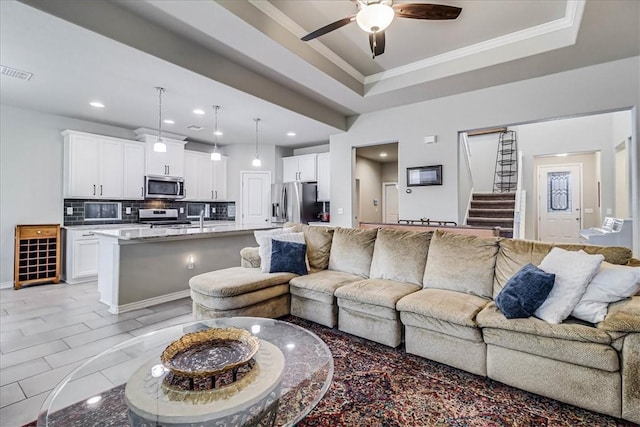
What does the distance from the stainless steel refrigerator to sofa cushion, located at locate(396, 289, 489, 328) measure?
4394 millimetres

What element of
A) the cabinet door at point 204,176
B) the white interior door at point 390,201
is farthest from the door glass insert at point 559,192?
the cabinet door at point 204,176

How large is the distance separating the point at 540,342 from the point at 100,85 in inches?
199

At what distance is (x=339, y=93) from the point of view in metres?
4.54

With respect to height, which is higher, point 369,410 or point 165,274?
point 165,274

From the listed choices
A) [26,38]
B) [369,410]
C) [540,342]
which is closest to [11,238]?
[26,38]

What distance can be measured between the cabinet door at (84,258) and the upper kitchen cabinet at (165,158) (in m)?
1.65

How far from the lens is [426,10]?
2.44 metres

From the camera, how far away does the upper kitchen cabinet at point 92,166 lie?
4.97 m

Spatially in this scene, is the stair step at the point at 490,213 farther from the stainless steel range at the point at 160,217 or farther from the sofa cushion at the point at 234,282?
the stainless steel range at the point at 160,217

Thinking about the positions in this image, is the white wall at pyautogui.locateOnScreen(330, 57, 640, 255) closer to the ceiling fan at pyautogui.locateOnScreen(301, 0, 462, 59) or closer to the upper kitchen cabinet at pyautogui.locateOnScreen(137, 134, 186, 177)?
the ceiling fan at pyautogui.locateOnScreen(301, 0, 462, 59)

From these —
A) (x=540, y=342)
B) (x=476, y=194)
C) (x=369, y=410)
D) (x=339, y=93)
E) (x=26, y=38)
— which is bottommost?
(x=369, y=410)

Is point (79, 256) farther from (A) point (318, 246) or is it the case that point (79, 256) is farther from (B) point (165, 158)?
(A) point (318, 246)

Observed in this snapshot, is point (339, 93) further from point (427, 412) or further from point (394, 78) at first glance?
point (427, 412)

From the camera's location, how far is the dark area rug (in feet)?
5.60
